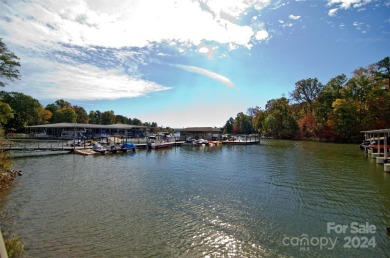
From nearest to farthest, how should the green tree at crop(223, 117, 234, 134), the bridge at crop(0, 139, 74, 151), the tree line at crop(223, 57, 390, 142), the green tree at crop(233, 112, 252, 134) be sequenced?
1. the bridge at crop(0, 139, 74, 151)
2. the tree line at crop(223, 57, 390, 142)
3. the green tree at crop(233, 112, 252, 134)
4. the green tree at crop(223, 117, 234, 134)

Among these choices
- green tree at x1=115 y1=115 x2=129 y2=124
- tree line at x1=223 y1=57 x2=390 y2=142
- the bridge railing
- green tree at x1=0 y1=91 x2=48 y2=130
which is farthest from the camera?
green tree at x1=115 y1=115 x2=129 y2=124

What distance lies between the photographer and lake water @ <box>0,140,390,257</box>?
9.66 m

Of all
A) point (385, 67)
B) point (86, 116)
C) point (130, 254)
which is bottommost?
point (130, 254)

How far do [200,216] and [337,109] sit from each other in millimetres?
66561

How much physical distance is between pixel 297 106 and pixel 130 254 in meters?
99.1

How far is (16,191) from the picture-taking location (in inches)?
700

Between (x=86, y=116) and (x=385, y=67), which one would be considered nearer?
(x=385, y=67)

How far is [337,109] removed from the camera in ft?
217

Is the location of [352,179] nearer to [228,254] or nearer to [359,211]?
[359,211]

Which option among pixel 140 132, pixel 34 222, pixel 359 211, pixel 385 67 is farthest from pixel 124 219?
pixel 140 132

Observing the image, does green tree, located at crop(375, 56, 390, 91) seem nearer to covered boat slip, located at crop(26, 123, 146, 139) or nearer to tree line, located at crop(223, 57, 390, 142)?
tree line, located at crop(223, 57, 390, 142)

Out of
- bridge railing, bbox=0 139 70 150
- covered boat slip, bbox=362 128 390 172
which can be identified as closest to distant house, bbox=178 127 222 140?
bridge railing, bbox=0 139 70 150

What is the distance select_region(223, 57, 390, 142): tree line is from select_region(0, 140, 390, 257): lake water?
49.7 meters

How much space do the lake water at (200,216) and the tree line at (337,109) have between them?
49654 mm
